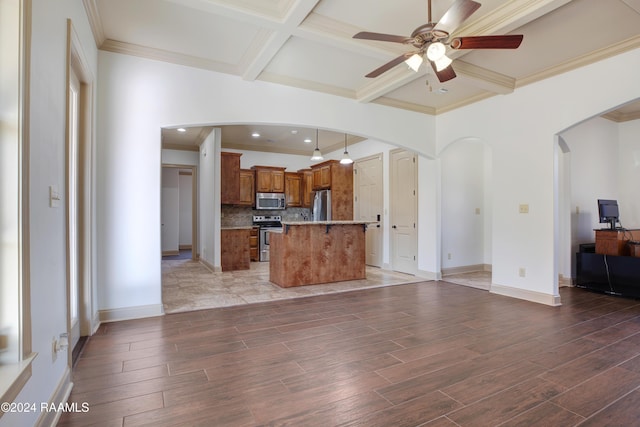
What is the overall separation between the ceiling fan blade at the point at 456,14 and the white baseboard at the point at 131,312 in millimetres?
3812

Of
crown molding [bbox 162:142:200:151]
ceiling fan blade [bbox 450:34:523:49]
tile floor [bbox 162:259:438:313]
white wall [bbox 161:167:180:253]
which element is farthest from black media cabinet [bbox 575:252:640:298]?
white wall [bbox 161:167:180:253]

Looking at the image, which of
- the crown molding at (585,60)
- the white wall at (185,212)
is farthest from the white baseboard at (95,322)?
the white wall at (185,212)

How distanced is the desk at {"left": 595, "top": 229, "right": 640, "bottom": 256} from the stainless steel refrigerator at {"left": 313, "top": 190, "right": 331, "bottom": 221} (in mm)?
4792

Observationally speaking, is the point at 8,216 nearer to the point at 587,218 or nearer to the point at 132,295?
the point at 132,295

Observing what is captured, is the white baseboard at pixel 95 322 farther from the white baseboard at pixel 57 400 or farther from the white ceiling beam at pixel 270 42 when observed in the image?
the white ceiling beam at pixel 270 42

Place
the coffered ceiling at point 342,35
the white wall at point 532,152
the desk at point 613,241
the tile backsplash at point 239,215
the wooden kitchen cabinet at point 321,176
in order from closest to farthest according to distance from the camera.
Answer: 1. the coffered ceiling at point 342,35
2. the white wall at point 532,152
3. the desk at point 613,241
4. the wooden kitchen cabinet at point 321,176
5. the tile backsplash at point 239,215

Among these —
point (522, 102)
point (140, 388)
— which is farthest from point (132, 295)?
point (522, 102)

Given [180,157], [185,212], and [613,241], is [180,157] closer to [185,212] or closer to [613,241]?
[185,212]

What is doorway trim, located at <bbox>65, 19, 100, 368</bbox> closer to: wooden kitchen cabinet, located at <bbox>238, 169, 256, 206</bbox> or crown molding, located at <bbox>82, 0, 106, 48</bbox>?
crown molding, located at <bbox>82, 0, 106, 48</bbox>

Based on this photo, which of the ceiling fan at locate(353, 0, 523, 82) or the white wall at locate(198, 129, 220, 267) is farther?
the white wall at locate(198, 129, 220, 267)

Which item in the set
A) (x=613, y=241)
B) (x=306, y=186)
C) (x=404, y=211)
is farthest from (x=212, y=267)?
(x=613, y=241)

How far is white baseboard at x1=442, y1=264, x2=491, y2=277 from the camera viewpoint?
607cm

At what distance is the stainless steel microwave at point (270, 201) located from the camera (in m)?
8.02

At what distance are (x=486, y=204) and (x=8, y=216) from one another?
7062 millimetres
